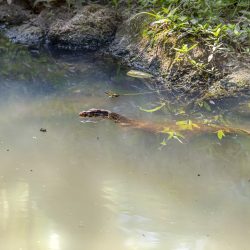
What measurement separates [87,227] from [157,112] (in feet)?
3.74

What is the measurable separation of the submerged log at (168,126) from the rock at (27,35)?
175cm

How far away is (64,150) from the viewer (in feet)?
7.04

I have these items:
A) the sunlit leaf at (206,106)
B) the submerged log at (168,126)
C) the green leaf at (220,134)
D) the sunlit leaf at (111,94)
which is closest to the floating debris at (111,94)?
the sunlit leaf at (111,94)

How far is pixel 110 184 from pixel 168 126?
2.11 ft

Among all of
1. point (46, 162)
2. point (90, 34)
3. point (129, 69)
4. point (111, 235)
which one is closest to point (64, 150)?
point (46, 162)

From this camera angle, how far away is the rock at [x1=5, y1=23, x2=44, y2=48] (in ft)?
13.3

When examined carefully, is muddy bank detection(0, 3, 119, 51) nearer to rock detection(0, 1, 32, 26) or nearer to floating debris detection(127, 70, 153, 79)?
rock detection(0, 1, 32, 26)

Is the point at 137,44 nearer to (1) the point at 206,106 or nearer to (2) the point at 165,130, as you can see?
(1) the point at 206,106

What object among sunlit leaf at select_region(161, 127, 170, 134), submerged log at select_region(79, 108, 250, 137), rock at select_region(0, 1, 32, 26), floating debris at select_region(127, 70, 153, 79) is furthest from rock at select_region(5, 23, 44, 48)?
sunlit leaf at select_region(161, 127, 170, 134)

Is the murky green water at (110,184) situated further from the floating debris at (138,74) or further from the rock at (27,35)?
the rock at (27,35)

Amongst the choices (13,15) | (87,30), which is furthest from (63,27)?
(13,15)

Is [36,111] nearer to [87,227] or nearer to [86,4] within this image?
[87,227]

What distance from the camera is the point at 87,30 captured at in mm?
3912

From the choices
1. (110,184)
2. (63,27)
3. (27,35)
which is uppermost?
(110,184)
